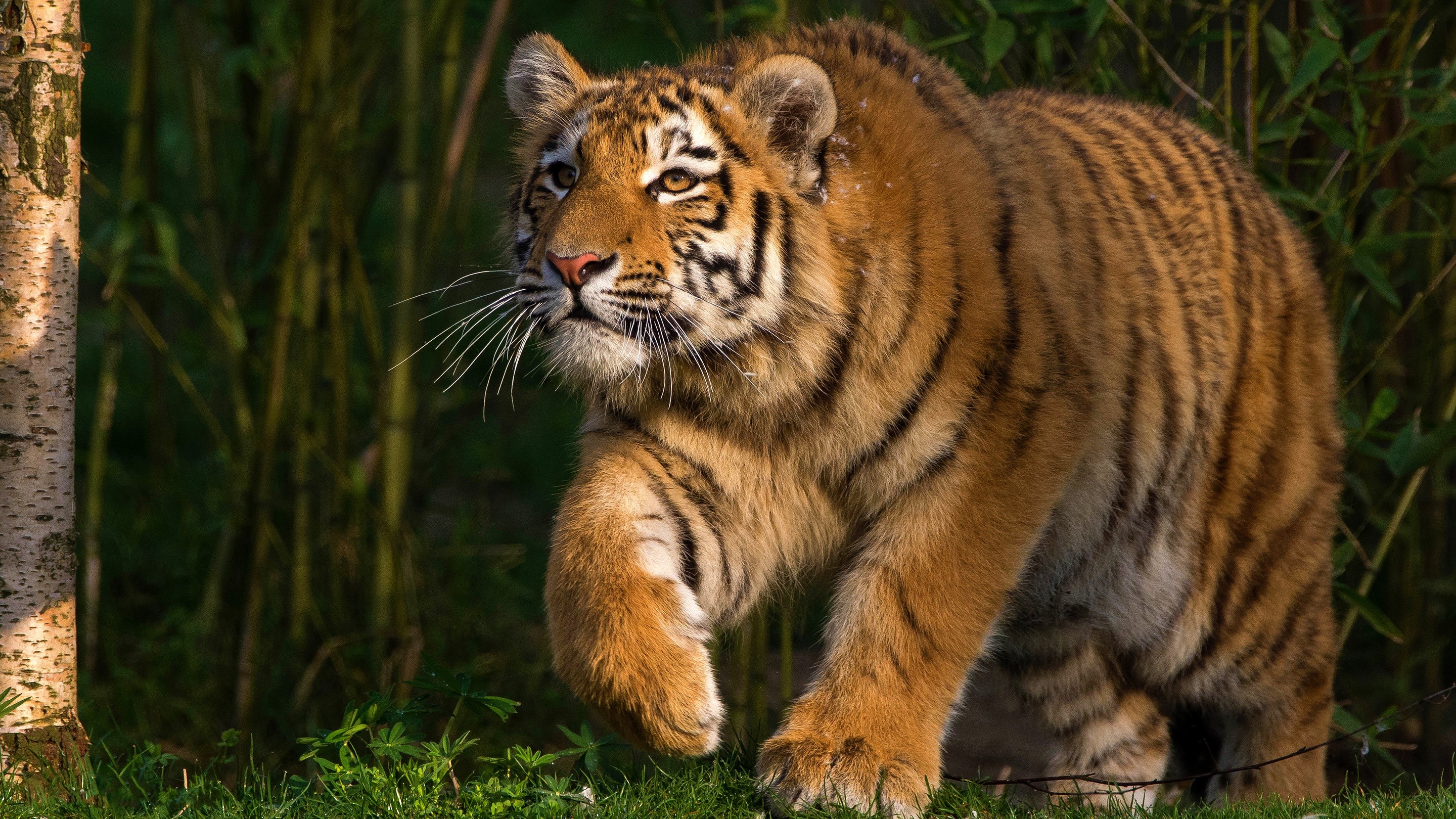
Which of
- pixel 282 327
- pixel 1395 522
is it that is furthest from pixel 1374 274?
pixel 282 327

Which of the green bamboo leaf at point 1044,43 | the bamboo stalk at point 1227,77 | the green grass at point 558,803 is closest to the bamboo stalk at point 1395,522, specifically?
the bamboo stalk at point 1227,77

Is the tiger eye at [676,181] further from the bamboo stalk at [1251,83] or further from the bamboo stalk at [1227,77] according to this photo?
the bamboo stalk at [1227,77]

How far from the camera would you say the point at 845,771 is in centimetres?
221

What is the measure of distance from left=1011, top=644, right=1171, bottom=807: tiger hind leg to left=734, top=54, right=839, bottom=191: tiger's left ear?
1.41m

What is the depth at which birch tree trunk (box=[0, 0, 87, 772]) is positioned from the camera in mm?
2354

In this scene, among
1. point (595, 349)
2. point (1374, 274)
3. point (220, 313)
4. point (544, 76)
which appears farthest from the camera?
point (220, 313)

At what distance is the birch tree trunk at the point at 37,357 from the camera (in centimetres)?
235

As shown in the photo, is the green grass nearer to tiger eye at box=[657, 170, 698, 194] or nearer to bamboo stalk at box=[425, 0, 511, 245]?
tiger eye at box=[657, 170, 698, 194]

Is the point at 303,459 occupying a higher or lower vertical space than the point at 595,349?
lower

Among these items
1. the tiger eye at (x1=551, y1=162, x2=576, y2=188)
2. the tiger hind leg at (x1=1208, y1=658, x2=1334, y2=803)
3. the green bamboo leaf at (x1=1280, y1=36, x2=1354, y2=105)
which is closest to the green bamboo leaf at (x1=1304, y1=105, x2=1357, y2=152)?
the green bamboo leaf at (x1=1280, y1=36, x2=1354, y2=105)

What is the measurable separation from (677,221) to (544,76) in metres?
0.54

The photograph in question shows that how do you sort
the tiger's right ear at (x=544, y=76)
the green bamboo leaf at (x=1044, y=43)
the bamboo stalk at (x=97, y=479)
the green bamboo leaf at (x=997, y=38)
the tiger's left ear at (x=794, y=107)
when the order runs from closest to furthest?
the tiger's left ear at (x=794, y=107) → the tiger's right ear at (x=544, y=76) → the green bamboo leaf at (x=997, y=38) → the green bamboo leaf at (x=1044, y=43) → the bamboo stalk at (x=97, y=479)

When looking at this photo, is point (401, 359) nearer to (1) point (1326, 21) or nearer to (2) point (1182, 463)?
(2) point (1182, 463)

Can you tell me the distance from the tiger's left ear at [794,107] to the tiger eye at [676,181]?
0.15 metres
